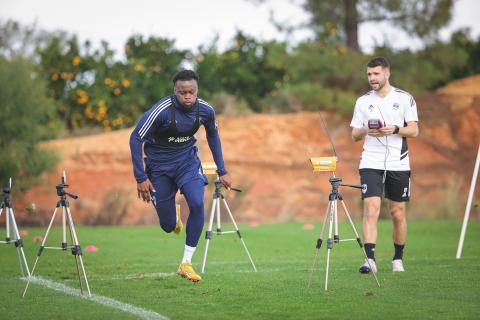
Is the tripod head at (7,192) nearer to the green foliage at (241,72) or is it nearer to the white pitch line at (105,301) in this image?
the white pitch line at (105,301)

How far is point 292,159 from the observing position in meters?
33.8

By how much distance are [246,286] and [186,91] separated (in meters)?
2.36

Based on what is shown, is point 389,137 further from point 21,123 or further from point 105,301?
point 21,123

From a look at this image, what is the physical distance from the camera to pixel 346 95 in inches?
1284

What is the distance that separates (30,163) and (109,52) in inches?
357

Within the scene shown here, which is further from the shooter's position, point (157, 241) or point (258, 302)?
point (157, 241)

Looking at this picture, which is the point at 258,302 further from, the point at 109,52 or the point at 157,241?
the point at 109,52

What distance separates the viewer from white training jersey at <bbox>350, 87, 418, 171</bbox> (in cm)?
1135

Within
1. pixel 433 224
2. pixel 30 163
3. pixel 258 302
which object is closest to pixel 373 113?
pixel 258 302

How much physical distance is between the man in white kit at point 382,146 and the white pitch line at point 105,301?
361cm

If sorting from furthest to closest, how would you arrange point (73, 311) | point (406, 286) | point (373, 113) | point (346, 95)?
1. point (346, 95)
2. point (373, 113)
3. point (406, 286)
4. point (73, 311)

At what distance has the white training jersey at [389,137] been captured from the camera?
1135cm

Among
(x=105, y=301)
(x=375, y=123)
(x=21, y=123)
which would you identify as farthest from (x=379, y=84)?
(x=21, y=123)

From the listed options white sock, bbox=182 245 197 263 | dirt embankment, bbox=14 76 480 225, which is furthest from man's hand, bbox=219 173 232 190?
dirt embankment, bbox=14 76 480 225
